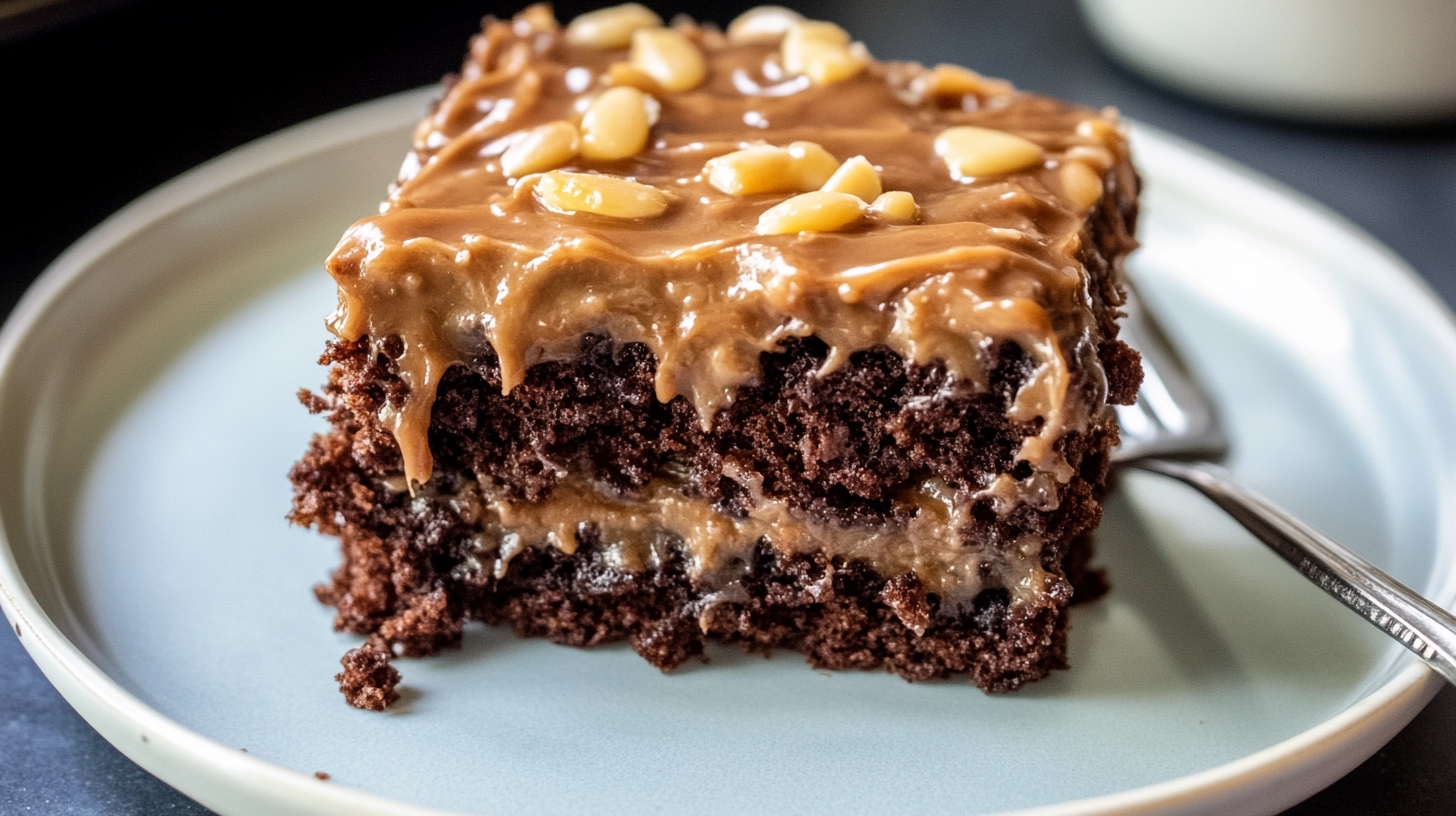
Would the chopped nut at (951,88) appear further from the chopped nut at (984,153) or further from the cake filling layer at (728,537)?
the cake filling layer at (728,537)

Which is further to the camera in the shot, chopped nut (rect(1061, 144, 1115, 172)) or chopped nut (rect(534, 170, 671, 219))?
chopped nut (rect(1061, 144, 1115, 172))

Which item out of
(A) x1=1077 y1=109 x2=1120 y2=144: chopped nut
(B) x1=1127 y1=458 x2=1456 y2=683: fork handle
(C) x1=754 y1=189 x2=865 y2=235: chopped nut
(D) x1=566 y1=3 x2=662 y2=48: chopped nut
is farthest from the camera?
(D) x1=566 y1=3 x2=662 y2=48: chopped nut

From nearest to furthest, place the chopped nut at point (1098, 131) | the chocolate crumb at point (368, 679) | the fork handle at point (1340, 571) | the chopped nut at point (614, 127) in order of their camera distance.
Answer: the fork handle at point (1340, 571) < the chocolate crumb at point (368, 679) < the chopped nut at point (614, 127) < the chopped nut at point (1098, 131)

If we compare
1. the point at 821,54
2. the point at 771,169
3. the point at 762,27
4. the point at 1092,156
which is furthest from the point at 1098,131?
the point at 762,27

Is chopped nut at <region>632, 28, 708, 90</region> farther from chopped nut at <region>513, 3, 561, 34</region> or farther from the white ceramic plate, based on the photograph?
the white ceramic plate

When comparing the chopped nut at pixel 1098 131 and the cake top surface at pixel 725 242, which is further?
the chopped nut at pixel 1098 131

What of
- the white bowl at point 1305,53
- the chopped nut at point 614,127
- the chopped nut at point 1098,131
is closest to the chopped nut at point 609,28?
the chopped nut at point 614,127

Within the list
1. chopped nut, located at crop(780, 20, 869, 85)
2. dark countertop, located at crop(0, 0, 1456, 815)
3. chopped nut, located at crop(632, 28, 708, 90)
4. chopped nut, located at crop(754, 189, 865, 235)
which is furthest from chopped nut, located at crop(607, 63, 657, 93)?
dark countertop, located at crop(0, 0, 1456, 815)
